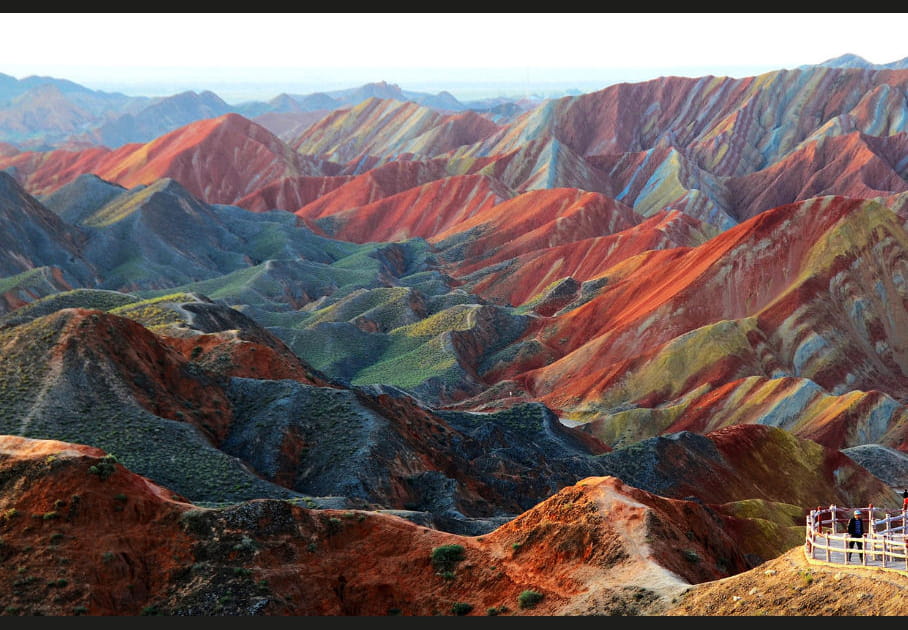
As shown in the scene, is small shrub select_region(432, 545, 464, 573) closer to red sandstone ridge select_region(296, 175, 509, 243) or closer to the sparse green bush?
the sparse green bush

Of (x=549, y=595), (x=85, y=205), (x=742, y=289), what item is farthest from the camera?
(x=85, y=205)

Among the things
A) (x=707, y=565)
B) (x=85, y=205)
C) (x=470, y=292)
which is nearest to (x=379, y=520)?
(x=707, y=565)

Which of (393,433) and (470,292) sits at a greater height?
(393,433)

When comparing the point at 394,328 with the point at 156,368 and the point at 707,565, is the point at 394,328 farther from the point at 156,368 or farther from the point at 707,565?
the point at 707,565

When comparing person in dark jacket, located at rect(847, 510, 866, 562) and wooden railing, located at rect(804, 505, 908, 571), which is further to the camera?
person in dark jacket, located at rect(847, 510, 866, 562)

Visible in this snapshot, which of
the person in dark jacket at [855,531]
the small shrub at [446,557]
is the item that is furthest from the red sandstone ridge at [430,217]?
the person in dark jacket at [855,531]

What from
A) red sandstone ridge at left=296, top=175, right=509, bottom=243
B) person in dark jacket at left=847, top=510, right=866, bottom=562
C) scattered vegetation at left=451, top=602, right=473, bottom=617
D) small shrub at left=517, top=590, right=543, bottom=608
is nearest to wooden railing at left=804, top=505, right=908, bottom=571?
person in dark jacket at left=847, top=510, right=866, bottom=562

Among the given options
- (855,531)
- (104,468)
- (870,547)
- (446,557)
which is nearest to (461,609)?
(446,557)

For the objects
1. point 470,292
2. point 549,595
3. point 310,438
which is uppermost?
point 549,595

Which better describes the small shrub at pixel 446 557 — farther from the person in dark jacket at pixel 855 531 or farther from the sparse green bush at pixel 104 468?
the person in dark jacket at pixel 855 531
